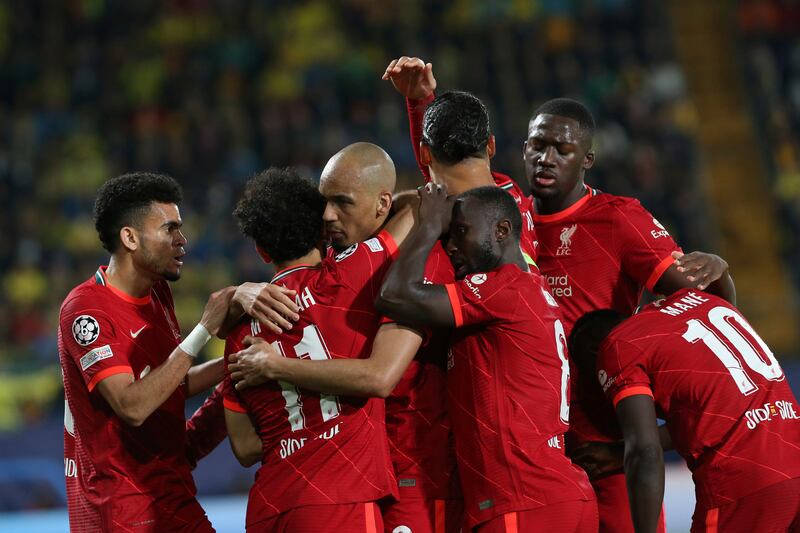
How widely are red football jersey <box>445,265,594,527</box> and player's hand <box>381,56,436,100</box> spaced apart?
1.37m

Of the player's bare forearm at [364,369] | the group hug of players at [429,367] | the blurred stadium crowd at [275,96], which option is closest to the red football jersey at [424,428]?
the group hug of players at [429,367]

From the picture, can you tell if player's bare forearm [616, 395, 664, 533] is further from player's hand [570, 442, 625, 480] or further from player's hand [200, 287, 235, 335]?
player's hand [200, 287, 235, 335]

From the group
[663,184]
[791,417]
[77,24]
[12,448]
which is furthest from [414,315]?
[77,24]

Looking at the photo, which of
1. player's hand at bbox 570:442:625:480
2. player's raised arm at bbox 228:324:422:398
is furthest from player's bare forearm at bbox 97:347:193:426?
player's hand at bbox 570:442:625:480

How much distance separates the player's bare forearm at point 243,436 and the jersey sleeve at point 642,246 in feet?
6.42

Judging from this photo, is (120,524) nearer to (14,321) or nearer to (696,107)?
(14,321)

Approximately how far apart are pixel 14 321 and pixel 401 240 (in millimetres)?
8916

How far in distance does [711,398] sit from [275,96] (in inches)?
471

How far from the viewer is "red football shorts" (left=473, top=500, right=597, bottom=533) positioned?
402 centimetres

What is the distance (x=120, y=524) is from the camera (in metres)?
4.68

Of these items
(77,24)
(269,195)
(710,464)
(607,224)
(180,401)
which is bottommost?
(710,464)

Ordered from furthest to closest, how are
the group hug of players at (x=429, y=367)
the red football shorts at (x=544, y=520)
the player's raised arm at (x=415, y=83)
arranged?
the player's raised arm at (x=415, y=83), the group hug of players at (x=429, y=367), the red football shorts at (x=544, y=520)

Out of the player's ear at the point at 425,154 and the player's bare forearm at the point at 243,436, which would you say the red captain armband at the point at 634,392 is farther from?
the player's bare forearm at the point at 243,436

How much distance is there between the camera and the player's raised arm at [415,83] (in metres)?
5.11
